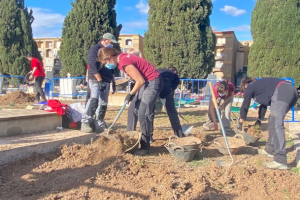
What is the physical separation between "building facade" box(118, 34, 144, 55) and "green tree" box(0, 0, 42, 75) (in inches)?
299

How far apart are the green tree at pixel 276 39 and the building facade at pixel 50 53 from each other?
22.0 m

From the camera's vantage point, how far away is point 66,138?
408 cm

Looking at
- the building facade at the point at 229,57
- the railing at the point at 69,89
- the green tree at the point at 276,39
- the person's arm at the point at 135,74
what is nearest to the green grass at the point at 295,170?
the person's arm at the point at 135,74

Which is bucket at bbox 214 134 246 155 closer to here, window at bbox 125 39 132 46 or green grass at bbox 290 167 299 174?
green grass at bbox 290 167 299 174

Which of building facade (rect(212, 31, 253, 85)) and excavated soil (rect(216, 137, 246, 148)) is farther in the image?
building facade (rect(212, 31, 253, 85))

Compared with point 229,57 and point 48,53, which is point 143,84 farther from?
point 48,53

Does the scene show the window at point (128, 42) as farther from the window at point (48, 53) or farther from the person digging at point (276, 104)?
the person digging at point (276, 104)

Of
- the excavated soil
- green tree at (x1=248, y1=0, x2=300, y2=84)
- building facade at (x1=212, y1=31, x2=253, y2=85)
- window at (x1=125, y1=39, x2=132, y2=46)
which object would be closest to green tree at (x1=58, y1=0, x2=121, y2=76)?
window at (x1=125, y1=39, x2=132, y2=46)

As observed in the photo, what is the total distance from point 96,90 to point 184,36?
12309mm

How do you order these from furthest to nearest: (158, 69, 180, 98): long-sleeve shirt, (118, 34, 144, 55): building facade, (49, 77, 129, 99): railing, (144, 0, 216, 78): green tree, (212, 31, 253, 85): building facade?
(118, 34, 144, 55): building facade
(212, 31, 253, 85): building facade
(144, 0, 216, 78): green tree
(49, 77, 129, 99): railing
(158, 69, 180, 98): long-sleeve shirt

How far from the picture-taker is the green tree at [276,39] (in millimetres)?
12906

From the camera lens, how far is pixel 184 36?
1619 cm

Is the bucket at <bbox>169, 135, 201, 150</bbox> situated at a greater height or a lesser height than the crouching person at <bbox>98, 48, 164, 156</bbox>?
lesser

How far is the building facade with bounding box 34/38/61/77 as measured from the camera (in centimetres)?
3031
